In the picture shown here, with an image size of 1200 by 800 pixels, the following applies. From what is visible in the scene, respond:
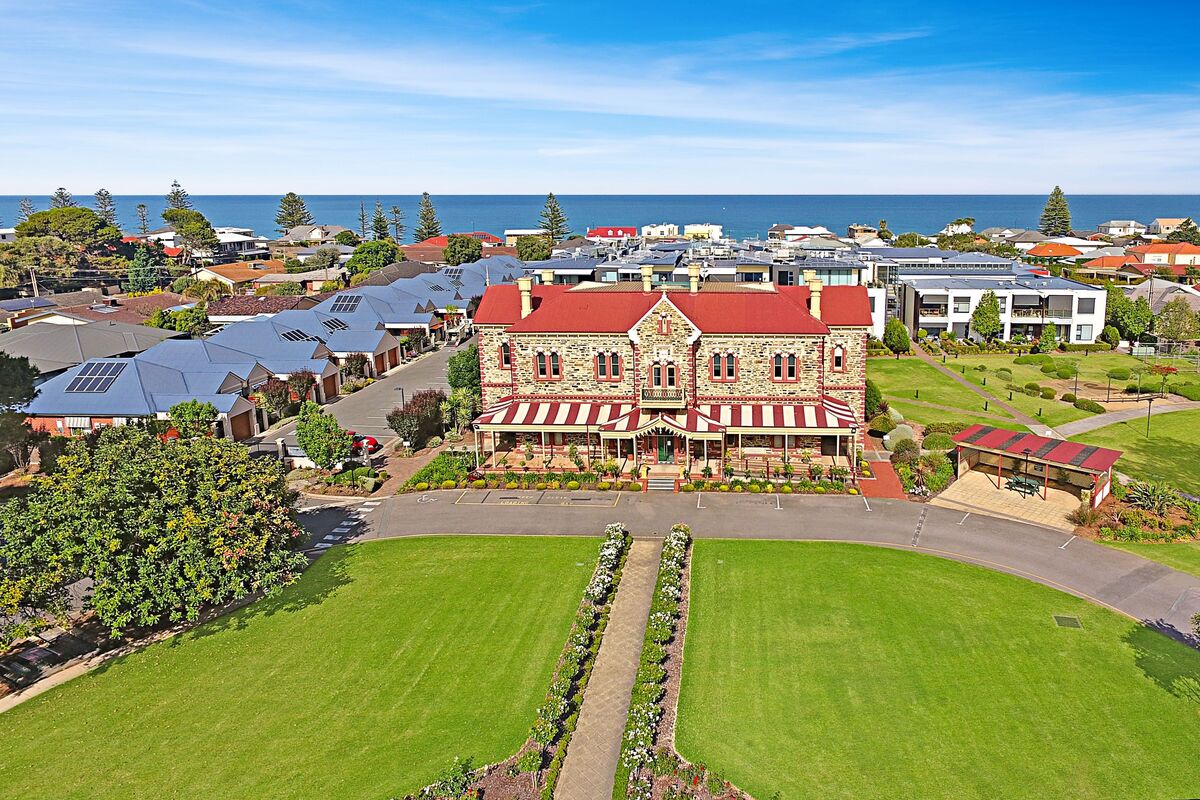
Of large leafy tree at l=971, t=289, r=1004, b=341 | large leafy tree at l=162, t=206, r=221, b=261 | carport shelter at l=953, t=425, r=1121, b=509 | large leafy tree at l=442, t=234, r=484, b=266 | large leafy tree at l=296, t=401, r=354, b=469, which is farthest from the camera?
large leafy tree at l=162, t=206, r=221, b=261

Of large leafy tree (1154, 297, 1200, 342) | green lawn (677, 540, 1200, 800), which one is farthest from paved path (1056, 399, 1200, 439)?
green lawn (677, 540, 1200, 800)

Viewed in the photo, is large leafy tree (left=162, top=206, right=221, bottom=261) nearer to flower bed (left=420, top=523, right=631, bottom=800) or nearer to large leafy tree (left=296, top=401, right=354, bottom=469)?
large leafy tree (left=296, top=401, right=354, bottom=469)

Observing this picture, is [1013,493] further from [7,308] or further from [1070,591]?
[7,308]

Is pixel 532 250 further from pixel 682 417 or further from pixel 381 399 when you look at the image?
A: pixel 682 417

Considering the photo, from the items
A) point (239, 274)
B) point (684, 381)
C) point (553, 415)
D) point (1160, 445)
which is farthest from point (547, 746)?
point (239, 274)

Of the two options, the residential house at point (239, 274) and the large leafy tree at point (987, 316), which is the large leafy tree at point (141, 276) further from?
the large leafy tree at point (987, 316)

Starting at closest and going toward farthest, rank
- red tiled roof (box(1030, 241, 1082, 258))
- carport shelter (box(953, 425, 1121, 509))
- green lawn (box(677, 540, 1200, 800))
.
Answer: green lawn (box(677, 540, 1200, 800)) → carport shelter (box(953, 425, 1121, 509)) → red tiled roof (box(1030, 241, 1082, 258))

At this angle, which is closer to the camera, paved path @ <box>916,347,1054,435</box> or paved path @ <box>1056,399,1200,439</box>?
paved path @ <box>1056,399,1200,439</box>
